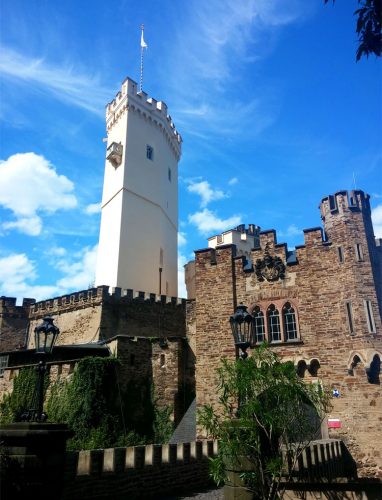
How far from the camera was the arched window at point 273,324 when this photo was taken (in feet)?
57.4

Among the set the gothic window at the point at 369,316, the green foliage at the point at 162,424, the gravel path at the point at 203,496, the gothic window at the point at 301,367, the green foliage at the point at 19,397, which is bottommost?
the gravel path at the point at 203,496

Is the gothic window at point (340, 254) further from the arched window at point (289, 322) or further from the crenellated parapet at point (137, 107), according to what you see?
the crenellated parapet at point (137, 107)

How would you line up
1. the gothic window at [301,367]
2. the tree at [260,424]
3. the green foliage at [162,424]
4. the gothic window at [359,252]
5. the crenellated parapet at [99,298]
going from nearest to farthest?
the tree at [260,424], the gothic window at [301,367], the gothic window at [359,252], the green foliage at [162,424], the crenellated parapet at [99,298]

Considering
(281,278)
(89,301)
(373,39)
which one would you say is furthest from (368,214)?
(89,301)

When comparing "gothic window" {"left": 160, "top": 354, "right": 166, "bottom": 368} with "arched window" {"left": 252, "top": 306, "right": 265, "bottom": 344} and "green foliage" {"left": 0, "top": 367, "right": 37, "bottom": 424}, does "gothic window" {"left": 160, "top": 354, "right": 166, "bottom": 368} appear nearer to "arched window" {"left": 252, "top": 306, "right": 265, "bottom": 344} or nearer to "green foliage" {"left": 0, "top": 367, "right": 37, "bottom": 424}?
"arched window" {"left": 252, "top": 306, "right": 265, "bottom": 344}

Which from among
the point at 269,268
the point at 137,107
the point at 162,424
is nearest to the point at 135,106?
the point at 137,107

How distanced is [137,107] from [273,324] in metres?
22.9

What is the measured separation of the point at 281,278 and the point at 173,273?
1673 centimetres

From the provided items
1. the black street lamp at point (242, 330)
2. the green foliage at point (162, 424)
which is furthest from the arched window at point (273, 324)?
the black street lamp at point (242, 330)

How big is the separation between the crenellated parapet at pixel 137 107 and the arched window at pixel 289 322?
22413 millimetres

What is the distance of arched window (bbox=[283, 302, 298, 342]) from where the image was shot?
17266mm

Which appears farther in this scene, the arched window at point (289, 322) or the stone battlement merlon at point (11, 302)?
the stone battlement merlon at point (11, 302)

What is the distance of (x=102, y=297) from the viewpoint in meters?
25.9

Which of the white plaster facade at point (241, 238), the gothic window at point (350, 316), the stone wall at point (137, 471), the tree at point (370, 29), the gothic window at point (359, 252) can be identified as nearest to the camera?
the tree at point (370, 29)
